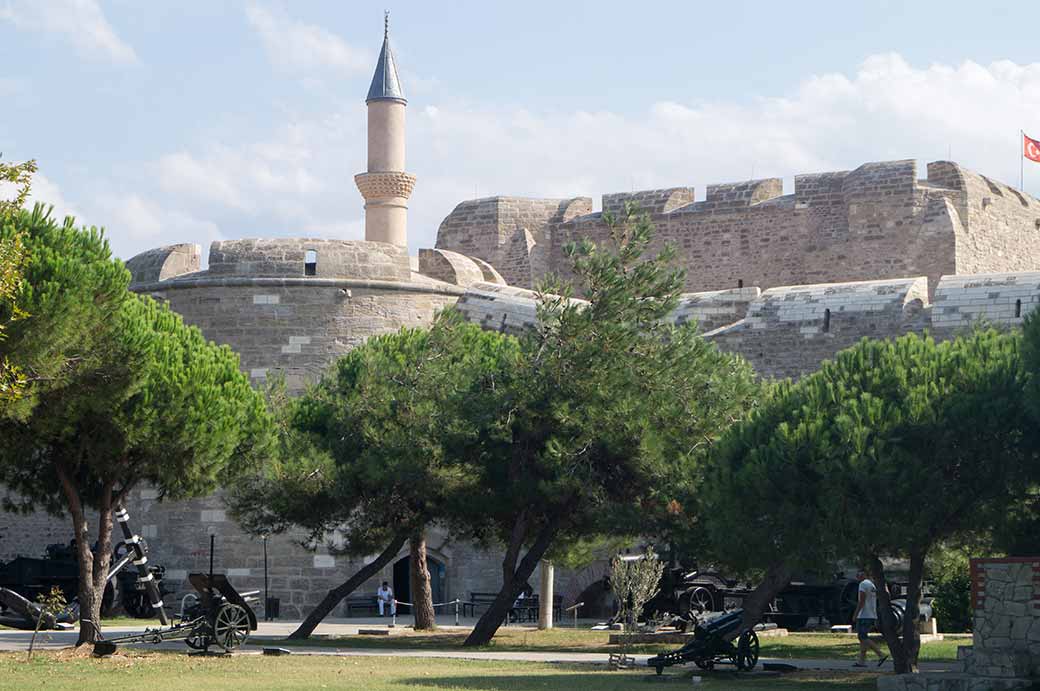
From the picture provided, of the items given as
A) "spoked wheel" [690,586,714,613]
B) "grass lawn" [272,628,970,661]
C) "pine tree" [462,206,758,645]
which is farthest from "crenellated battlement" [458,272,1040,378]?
"grass lawn" [272,628,970,661]

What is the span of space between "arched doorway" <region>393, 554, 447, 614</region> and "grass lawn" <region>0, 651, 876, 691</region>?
10.1 m

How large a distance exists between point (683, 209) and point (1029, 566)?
61.0ft

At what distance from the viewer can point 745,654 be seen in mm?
14859

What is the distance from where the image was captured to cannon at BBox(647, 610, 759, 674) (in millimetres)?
14531

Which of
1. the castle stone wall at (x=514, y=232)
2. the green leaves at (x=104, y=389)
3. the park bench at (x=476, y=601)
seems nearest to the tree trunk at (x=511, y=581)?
the green leaves at (x=104, y=389)

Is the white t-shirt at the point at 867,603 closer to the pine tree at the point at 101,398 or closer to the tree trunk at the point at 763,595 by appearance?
the tree trunk at the point at 763,595

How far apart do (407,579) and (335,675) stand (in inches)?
534

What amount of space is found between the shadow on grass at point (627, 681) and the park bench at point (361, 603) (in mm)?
10764

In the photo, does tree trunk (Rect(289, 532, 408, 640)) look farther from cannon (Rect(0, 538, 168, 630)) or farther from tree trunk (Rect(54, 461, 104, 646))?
cannon (Rect(0, 538, 168, 630))

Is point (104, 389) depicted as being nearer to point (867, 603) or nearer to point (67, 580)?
point (867, 603)

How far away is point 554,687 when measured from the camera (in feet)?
43.0

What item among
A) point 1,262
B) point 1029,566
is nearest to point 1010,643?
point 1029,566

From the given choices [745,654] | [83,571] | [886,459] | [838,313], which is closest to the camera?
[886,459]

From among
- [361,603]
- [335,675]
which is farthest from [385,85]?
[335,675]
